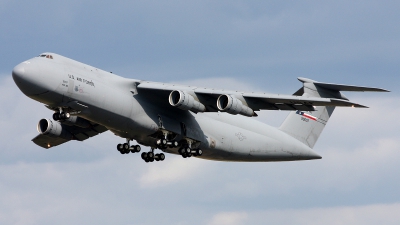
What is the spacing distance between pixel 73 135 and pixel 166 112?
4057 millimetres

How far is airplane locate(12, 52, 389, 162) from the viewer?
23.2 m

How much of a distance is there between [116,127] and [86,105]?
1.44 meters

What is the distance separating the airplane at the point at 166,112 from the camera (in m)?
23.2

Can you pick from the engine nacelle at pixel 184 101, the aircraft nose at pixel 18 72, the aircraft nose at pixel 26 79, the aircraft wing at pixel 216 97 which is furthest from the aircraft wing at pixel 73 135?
the aircraft nose at pixel 18 72

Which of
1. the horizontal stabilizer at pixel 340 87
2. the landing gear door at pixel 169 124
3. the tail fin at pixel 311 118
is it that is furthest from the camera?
the tail fin at pixel 311 118

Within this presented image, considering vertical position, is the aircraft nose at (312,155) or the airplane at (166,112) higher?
the aircraft nose at (312,155)

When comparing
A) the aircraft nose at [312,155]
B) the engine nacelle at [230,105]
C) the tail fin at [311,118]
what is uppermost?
the tail fin at [311,118]

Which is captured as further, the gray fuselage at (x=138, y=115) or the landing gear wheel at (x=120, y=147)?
the landing gear wheel at (x=120, y=147)

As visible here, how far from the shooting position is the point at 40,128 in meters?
26.8

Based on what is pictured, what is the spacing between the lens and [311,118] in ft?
101

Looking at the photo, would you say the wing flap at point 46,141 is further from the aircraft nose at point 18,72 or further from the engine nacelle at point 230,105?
the engine nacelle at point 230,105

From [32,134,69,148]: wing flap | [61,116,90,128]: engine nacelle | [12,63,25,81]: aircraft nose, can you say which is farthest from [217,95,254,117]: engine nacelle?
[32,134,69,148]: wing flap

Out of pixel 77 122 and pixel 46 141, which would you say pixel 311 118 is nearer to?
pixel 77 122

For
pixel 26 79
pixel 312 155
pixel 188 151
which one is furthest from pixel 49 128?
pixel 312 155
